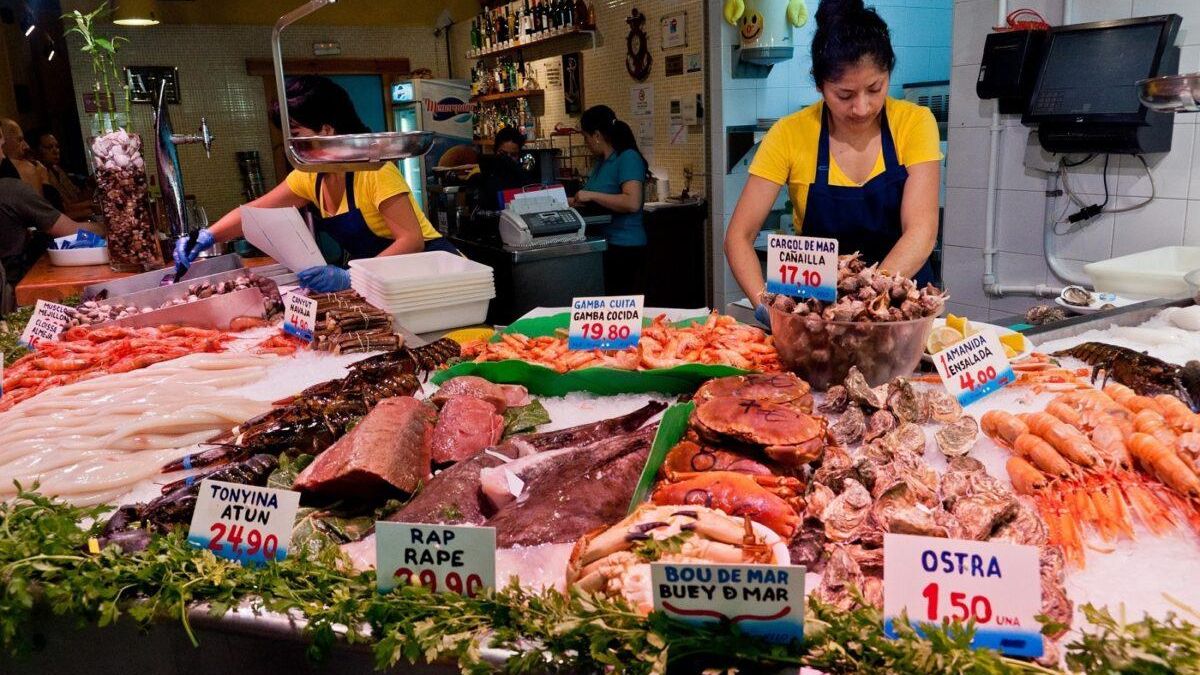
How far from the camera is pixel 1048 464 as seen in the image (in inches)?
64.4

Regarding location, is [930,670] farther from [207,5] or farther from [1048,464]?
[207,5]

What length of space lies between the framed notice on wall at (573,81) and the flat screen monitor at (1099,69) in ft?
19.3

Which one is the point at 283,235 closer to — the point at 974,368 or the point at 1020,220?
the point at 974,368

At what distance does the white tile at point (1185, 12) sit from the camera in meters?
4.36

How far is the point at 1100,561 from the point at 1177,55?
416cm

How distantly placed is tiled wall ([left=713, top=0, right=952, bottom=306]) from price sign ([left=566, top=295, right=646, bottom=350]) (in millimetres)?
5066

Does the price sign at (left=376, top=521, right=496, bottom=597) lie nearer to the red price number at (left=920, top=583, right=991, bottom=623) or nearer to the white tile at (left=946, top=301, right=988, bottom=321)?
the red price number at (left=920, top=583, right=991, bottom=623)

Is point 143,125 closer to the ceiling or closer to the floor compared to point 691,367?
closer to the ceiling

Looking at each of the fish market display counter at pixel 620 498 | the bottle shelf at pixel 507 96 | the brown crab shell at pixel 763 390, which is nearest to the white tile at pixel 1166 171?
the fish market display counter at pixel 620 498

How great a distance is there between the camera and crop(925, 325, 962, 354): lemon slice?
8.12 feet

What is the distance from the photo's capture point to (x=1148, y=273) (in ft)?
11.7

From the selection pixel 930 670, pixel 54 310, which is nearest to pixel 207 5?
pixel 54 310

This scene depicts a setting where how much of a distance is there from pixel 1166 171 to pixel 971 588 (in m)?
4.51

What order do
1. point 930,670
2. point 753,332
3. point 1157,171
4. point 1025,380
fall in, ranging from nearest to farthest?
point 930,670
point 1025,380
point 753,332
point 1157,171
